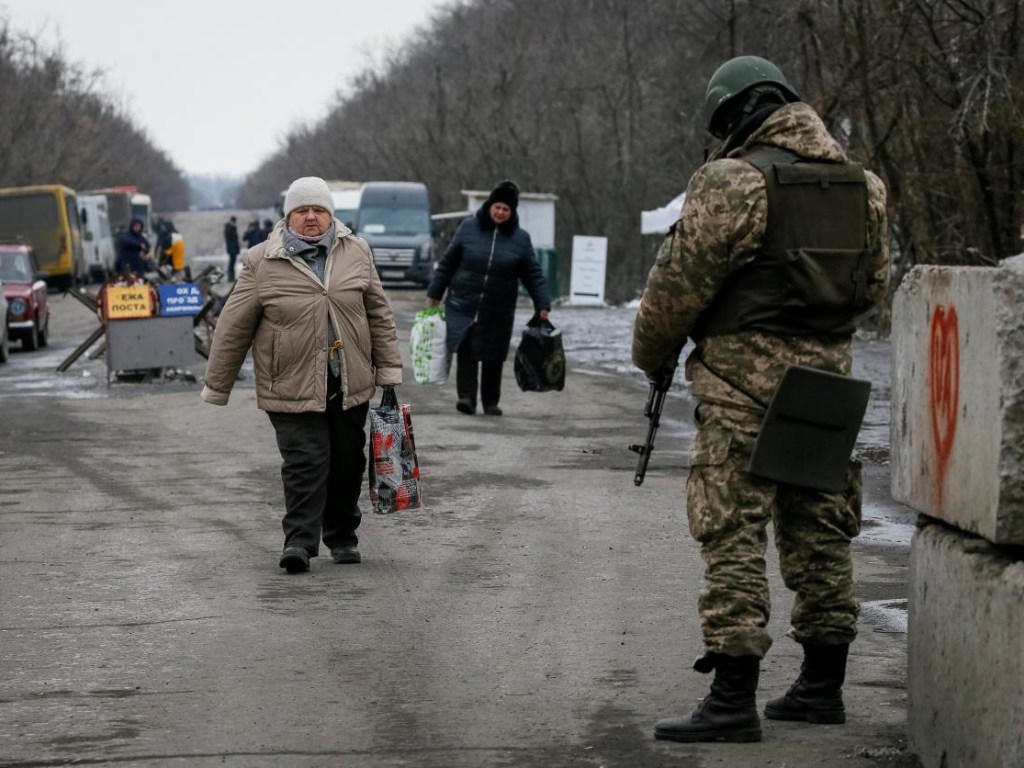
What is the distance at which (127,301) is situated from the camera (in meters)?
19.9

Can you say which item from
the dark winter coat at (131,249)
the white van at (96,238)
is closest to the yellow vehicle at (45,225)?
the white van at (96,238)

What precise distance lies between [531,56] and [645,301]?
64.2m

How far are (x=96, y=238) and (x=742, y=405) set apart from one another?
58.7 meters

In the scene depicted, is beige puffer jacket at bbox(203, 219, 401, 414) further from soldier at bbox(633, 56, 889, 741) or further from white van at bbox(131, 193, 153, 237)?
white van at bbox(131, 193, 153, 237)

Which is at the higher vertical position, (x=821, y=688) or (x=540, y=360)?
(x=821, y=688)

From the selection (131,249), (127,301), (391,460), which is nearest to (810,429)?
(391,460)

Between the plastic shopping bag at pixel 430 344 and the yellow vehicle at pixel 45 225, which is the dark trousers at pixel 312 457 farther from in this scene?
the yellow vehicle at pixel 45 225

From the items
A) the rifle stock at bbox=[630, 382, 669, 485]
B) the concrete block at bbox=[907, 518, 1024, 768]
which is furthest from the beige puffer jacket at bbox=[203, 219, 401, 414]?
the concrete block at bbox=[907, 518, 1024, 768]

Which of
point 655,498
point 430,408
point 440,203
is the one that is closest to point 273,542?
point 655,498

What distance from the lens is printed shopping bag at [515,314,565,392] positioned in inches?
579

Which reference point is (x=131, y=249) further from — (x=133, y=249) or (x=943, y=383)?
(x=943, y=383)

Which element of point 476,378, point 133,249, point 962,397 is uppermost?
point 962,397

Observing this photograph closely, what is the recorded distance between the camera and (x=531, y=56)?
68438mm

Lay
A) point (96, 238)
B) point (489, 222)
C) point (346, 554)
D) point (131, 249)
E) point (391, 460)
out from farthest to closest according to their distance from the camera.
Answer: point (96, 238), point (131, 249), point (489, 222), point (391, 460), point (346, 554)
